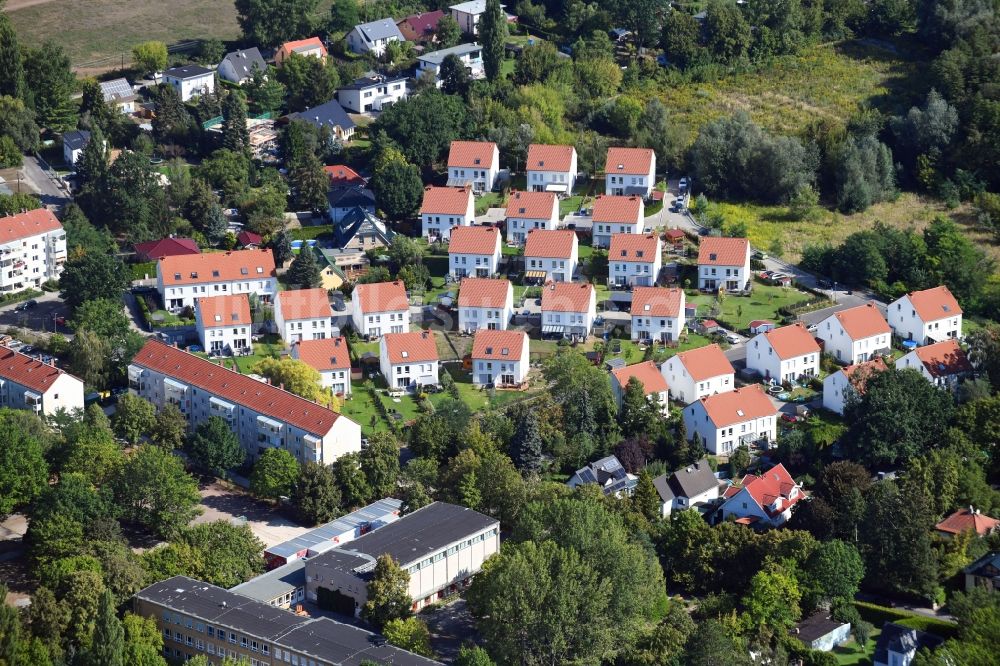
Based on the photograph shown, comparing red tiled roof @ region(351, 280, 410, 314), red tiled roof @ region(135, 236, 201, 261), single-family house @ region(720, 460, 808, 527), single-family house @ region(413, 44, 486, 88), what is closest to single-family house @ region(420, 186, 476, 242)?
Result: red tiled roof @ region(351, 280, 410, 314)

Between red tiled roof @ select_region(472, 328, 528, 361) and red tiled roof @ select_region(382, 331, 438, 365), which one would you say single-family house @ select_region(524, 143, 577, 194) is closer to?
red tiled roof @ select_region(472, 328, 528, 361)

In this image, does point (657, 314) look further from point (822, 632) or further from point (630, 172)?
point (822, 632)

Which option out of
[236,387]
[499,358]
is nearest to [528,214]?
[499,358]

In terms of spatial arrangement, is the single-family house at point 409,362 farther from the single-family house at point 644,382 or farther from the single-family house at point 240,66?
the single-family house at point 240,66

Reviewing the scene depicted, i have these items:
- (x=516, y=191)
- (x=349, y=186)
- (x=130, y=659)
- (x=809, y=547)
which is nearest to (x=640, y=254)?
(x=516, y=191)

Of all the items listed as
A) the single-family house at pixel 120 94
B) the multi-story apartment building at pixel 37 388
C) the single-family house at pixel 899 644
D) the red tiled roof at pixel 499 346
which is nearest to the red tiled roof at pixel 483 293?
the red tiled roof at pixel 499 346

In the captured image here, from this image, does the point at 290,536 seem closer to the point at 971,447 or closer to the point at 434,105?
the point at 971,447
